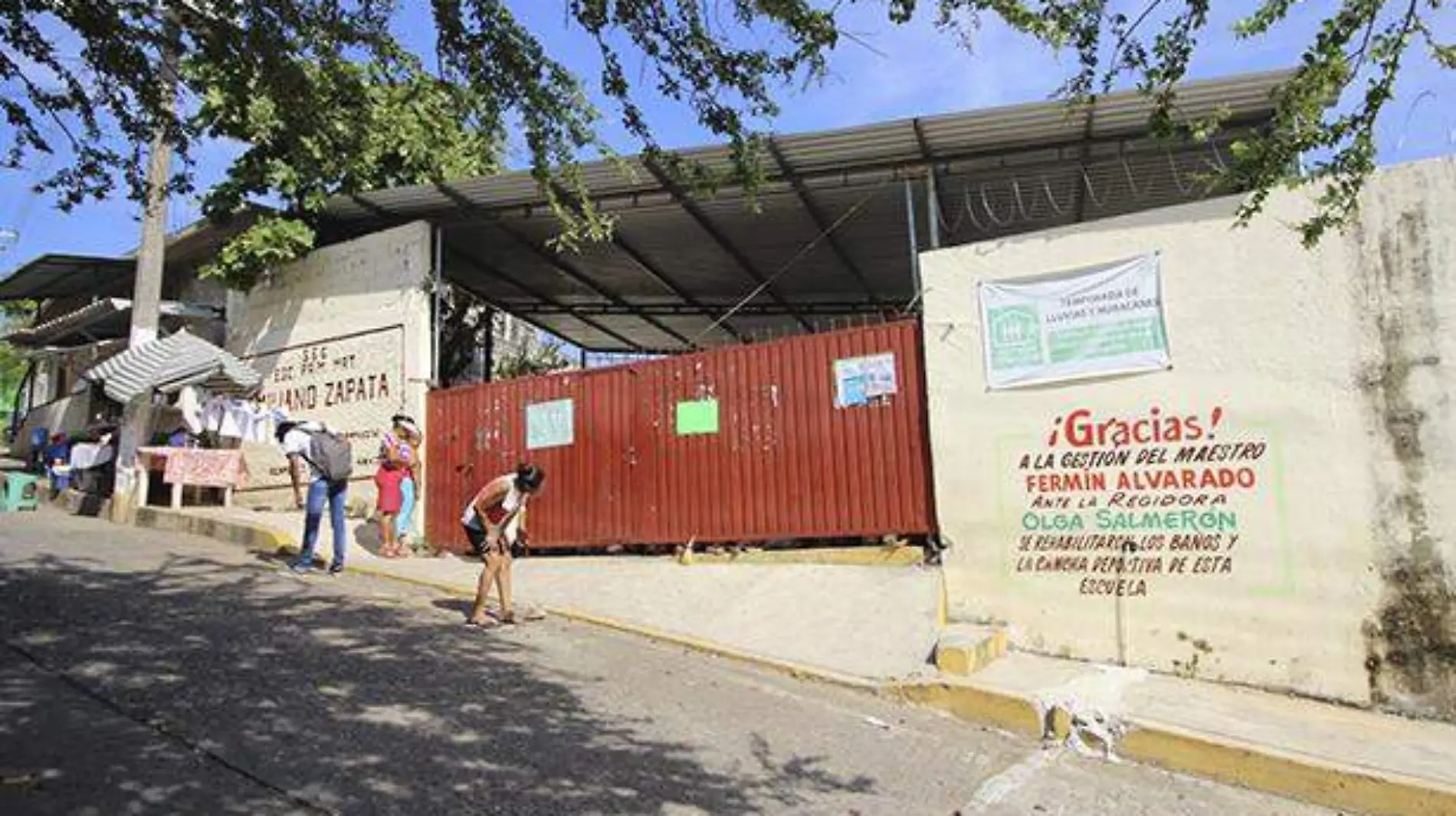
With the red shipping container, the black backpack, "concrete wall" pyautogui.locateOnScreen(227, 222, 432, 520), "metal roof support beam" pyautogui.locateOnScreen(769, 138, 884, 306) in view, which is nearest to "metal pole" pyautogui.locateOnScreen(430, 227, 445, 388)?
"concrete wall" pyautogui.locateOnScreen(227, 222, 432, 520)

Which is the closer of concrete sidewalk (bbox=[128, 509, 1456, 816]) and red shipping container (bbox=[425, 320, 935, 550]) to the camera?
concrete sidewalk (bbox=[128, 509, 1456, 816])

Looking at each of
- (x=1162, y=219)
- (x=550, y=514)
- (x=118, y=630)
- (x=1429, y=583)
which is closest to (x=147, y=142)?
(x=118, y=630)

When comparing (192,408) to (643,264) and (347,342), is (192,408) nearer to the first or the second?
(347,342)

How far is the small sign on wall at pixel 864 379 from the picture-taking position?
891cm

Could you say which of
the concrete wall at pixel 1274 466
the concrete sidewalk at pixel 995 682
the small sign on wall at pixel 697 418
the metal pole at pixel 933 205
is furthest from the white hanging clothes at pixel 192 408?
the concrete wall at pixel 1274 466

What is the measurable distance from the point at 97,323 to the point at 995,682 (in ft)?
58.4

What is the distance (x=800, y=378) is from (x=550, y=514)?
3.32 meters

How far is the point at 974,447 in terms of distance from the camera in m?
8.25

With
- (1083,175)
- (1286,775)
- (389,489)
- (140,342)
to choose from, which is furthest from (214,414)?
(1286,775)

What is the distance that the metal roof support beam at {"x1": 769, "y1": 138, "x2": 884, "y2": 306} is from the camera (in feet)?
33.8

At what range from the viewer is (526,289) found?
16.9m

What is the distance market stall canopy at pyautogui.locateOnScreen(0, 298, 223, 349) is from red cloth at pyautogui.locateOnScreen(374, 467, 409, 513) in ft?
19.8

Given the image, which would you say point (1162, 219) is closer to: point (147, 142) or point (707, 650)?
point (707, 650)

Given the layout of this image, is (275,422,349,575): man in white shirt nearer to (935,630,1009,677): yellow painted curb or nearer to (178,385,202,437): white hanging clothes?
(178,385,202,437): white hanging clothes
